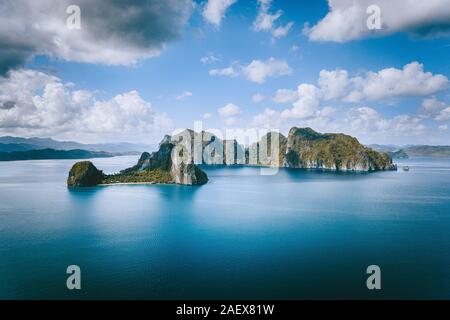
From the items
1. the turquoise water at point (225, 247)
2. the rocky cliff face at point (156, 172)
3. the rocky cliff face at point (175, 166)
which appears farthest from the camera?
the rocky cliff face at point (175, 166)

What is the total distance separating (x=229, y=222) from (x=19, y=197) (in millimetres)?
77167

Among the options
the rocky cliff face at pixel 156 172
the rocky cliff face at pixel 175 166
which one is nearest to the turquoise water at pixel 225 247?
the rocky cliff face at pixel 156 172

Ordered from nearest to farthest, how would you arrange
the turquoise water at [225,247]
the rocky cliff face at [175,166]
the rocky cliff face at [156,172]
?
the turquoise water at [225,247], the rocky cliff face at [156,172], the rocky cliff face at [175,166]

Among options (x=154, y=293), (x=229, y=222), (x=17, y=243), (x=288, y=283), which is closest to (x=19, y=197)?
(x=17, y=243)

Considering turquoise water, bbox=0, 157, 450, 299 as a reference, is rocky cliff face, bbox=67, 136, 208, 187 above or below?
above

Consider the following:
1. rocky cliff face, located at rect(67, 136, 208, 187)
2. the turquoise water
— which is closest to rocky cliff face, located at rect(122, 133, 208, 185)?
rocky cliff face, located at rect(67, 136, 208, 187)

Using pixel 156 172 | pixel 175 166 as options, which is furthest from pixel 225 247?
pixel 156 172

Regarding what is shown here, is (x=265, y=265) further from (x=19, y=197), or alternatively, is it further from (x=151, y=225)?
(x=19, y=197)

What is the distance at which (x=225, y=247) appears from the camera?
51.0 metres

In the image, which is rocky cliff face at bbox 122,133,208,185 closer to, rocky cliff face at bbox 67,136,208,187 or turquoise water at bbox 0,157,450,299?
rocky cliff face at bbox 67,136,208,187

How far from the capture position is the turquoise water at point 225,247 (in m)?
36.4

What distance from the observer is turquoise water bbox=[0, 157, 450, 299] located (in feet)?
→ 120

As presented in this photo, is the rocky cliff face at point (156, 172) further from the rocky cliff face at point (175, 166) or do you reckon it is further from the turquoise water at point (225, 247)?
the turquoise water at point (225, 247)
